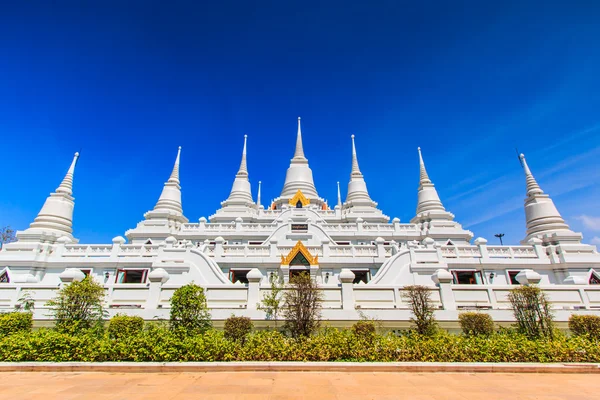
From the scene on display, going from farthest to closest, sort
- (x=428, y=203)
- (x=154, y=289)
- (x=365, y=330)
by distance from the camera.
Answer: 1. (x=428, y=203)
2. (x=154, y=289)
3. (x=365, y=330)

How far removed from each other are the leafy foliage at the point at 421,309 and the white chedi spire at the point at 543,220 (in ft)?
63.1

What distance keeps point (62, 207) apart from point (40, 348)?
74.4 feet

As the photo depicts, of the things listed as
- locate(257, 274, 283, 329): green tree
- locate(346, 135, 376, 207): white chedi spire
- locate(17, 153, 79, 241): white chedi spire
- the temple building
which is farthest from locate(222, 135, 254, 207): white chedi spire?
locate(257, 274, 283, 329): green tree

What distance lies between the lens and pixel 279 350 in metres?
10.1

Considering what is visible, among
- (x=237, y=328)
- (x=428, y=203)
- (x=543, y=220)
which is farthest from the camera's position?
(x=428, y=203)

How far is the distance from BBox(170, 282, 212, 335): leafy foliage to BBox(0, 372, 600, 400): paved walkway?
120 inches

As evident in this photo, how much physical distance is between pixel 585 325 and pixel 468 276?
1006 centimetres

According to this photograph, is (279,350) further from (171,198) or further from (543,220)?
(171,198)

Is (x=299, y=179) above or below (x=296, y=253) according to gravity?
above

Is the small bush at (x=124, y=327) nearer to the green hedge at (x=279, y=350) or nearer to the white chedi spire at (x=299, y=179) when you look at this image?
the green hedge at (x=279, y=350)

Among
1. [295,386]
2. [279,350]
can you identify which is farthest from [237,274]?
[295,386]

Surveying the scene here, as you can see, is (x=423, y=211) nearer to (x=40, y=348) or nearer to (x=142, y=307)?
(x=142, y=307)

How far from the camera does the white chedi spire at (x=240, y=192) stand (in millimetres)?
39834

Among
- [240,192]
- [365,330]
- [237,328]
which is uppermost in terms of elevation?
[240,192]
